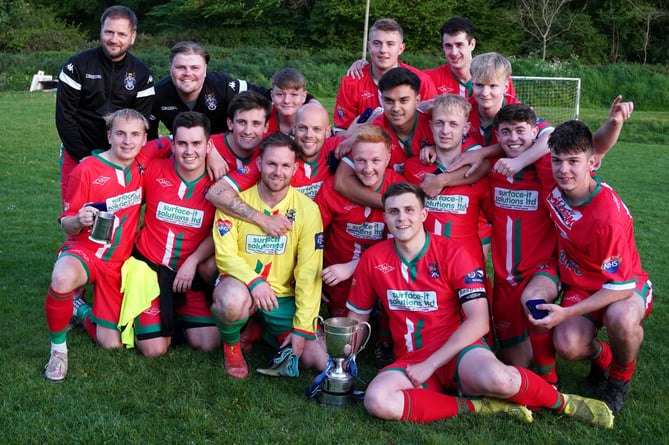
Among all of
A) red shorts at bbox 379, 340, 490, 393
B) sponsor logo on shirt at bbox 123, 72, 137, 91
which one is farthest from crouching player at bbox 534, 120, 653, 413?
sponsor logo on shirt at bbox 123, 72, 137, 91

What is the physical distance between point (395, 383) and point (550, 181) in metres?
1.59

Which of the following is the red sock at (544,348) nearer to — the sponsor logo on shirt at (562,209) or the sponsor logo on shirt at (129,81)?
the sponsor logo on shirt at (562,209)

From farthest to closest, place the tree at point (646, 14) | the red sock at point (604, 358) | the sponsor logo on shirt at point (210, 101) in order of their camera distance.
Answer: the tree at point (646, 14) → the sponsor logo on shirt at point (210, 101) → the red sock at point (604, 358)

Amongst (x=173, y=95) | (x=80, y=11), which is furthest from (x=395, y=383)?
Result: (x=80, y=11)

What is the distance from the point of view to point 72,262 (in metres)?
4.13

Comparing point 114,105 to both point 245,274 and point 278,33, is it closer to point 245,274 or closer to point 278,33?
point 245,274

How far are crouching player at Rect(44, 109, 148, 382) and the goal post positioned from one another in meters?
17.2

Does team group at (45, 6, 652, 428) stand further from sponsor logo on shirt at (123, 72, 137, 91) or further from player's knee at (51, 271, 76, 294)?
sponsor logo on shirt at (123, 72, 137, 91)

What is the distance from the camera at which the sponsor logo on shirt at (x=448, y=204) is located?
4.23m

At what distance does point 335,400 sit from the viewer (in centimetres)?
358

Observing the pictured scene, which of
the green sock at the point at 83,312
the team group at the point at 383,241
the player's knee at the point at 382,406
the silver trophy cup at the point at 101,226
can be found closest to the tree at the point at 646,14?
the team group at the point at 383,241

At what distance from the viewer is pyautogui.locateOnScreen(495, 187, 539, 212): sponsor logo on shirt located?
410 centimetres

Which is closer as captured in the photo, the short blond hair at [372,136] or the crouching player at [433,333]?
the crouching player at [433,333]

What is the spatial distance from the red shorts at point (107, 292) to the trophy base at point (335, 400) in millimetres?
1680
